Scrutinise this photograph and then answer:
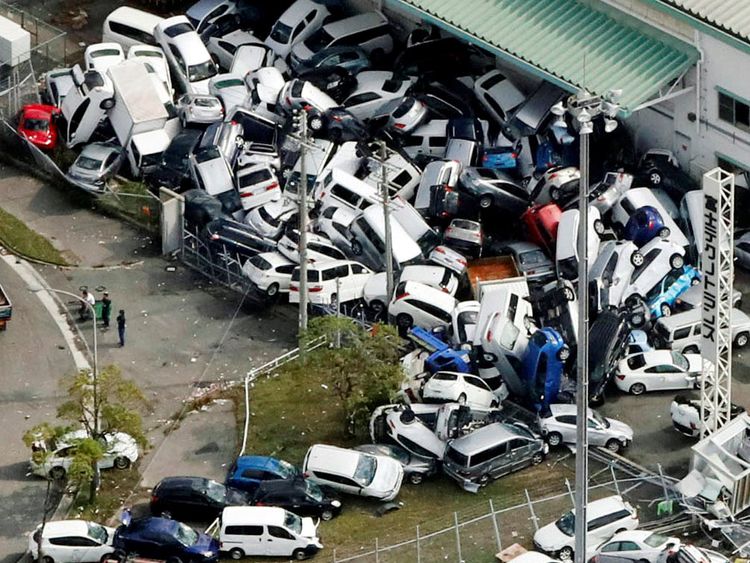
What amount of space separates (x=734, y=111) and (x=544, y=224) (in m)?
6.86

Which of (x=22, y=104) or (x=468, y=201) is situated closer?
(x=468, y=201)

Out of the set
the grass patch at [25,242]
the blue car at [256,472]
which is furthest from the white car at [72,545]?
the grass patch at [25,242]

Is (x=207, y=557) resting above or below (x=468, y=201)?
below

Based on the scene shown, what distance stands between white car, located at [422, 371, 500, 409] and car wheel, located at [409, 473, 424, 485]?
257cm

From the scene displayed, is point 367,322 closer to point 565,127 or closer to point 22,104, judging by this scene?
point 565,127

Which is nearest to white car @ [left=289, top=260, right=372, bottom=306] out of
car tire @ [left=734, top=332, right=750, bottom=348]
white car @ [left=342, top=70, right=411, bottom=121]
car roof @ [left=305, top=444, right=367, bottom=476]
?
car roof @ [left=305, top=444, right=367, bottom=476]

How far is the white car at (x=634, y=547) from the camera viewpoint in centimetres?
5706

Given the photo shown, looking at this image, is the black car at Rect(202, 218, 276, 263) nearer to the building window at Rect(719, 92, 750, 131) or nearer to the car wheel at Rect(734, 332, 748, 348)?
the building window at Rect(719, 92, 750, 131)

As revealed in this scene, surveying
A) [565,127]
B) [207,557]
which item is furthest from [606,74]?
[207,557]

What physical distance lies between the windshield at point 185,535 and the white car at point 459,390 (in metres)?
8.34

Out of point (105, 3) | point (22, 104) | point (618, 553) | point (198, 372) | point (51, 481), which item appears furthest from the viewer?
point (105, 3)

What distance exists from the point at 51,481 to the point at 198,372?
6618 millimetres

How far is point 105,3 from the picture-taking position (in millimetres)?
85250

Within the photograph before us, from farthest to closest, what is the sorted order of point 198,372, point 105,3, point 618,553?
point 105,3, point 198,372, point 618,553
